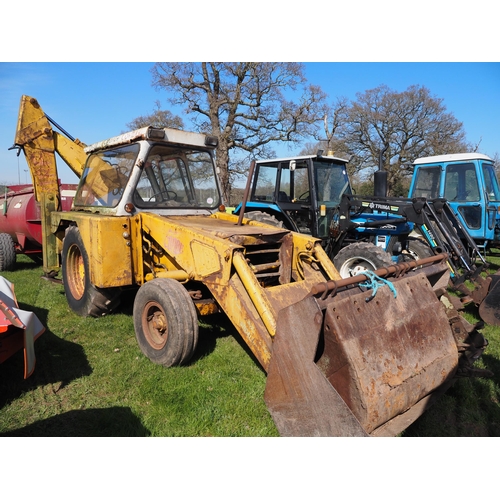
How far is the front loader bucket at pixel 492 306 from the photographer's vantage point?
5.43m

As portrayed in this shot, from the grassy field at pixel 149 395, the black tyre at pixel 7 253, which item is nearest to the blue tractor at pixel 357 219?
the grassy field at pixel 149 395

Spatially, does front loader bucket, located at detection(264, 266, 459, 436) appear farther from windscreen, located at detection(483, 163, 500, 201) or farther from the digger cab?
windscreen, located at detection(483, 163, 500, 201)

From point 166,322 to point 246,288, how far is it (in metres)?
1.04

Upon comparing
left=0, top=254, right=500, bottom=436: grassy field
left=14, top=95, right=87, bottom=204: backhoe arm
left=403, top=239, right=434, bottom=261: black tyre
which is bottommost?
left=0, top=254, right=500, bottom=436: grassy field

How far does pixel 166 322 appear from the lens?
12.5 ft

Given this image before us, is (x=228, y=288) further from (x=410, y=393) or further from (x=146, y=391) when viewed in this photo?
(x=410, y=393)

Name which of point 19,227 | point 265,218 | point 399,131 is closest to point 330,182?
point 265,218

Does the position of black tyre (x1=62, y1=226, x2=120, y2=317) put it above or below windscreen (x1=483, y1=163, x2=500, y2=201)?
below

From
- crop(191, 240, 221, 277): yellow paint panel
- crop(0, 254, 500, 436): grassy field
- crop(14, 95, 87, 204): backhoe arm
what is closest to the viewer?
crop(0, 254, 500, 436): grassy field

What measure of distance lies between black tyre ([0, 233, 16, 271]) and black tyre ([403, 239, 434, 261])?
8305 millimetres

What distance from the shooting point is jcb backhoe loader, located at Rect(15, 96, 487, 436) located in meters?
2.56

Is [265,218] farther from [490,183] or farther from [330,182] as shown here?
[490,183]

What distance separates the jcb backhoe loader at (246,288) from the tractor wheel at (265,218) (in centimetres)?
218

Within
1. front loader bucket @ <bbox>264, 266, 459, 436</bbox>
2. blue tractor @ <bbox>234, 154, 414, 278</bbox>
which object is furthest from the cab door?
front loader bucket @ <bbox>264, 266, 459, 436</bbox>
